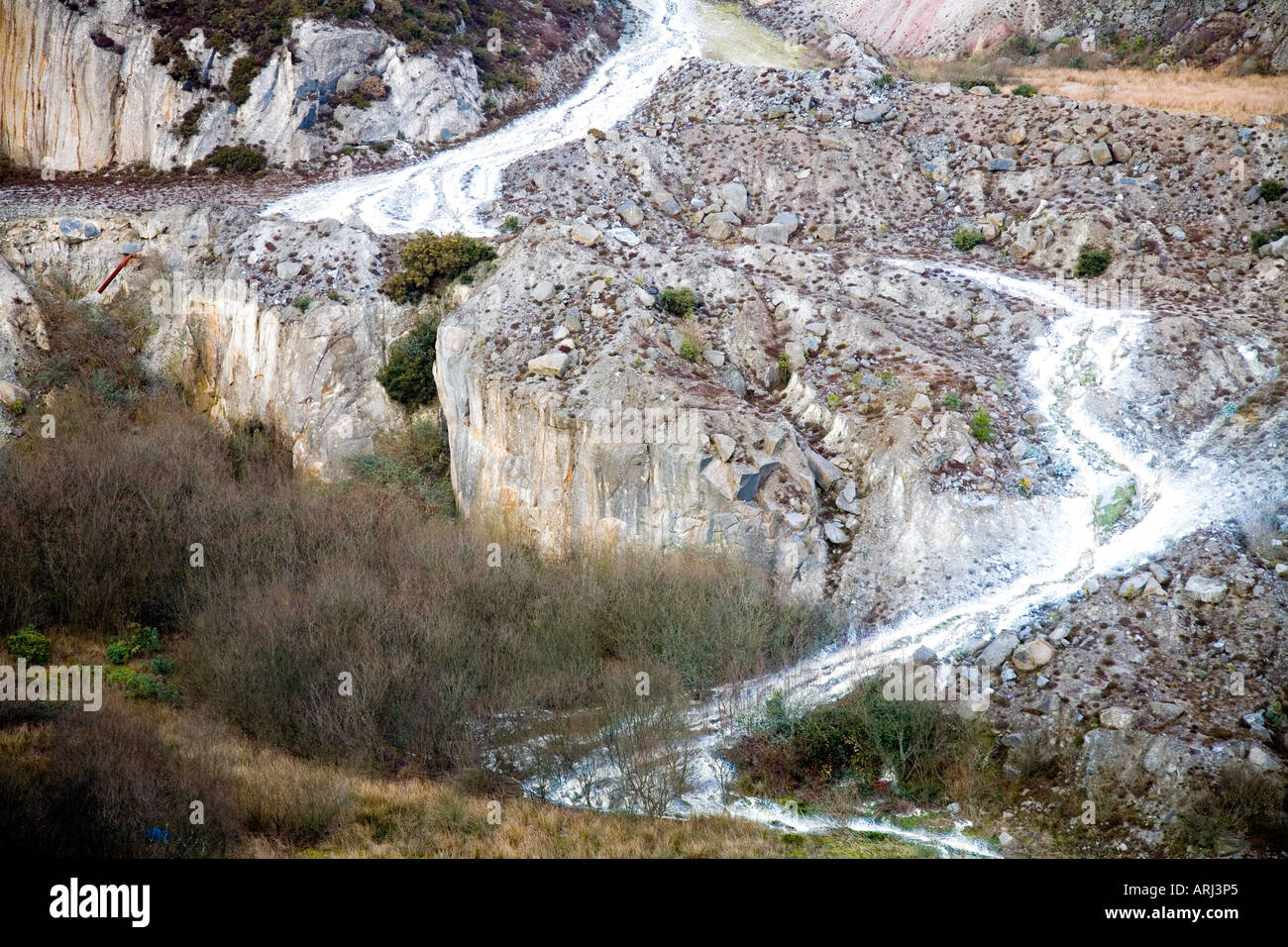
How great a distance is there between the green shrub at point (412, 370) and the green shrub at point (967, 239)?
2139cm

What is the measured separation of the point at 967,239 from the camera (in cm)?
3894

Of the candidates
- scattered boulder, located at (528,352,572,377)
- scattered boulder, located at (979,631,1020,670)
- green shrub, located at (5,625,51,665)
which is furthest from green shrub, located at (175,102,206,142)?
scattered boulder, located at (979,631,1020,670)

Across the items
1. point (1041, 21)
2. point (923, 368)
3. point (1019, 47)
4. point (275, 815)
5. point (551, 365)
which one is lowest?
point (275, 815)

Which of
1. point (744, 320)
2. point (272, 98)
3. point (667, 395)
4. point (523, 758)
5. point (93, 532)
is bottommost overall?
point (523, 758)

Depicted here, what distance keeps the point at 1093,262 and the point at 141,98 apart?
145ft

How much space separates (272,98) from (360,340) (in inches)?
690

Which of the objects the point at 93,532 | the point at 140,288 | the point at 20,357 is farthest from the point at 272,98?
the point at 93,532

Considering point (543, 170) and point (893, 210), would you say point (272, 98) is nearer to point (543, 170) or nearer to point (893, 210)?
point (543, 170)

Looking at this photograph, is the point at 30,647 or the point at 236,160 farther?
the point at 236,160

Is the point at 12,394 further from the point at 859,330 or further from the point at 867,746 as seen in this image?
the point at 867,746

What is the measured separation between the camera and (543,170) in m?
43.0
